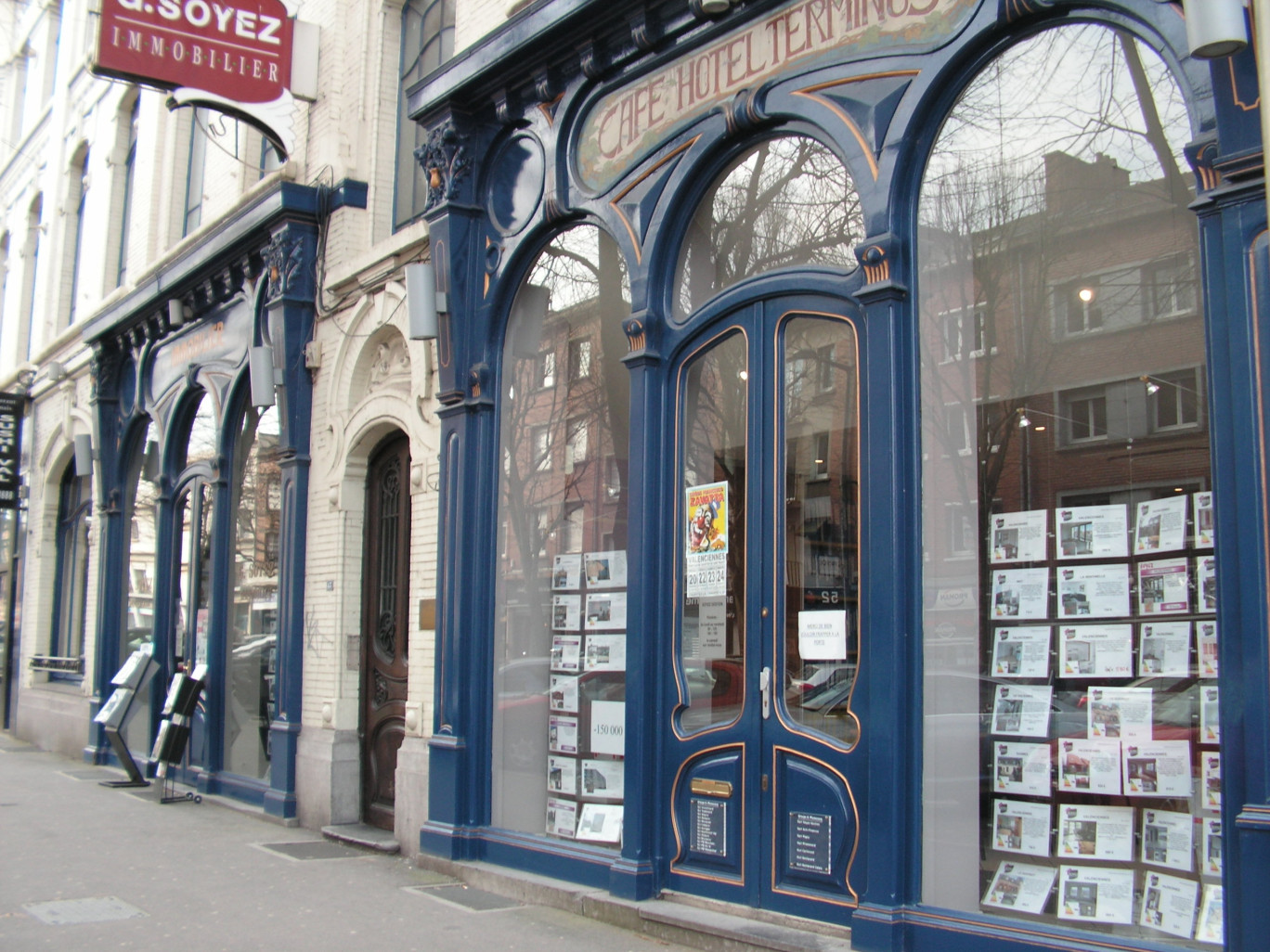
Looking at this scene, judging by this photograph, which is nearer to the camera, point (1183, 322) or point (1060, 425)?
point (1183, 322)

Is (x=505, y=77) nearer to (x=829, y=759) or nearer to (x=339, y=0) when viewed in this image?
(x=339, y=0)

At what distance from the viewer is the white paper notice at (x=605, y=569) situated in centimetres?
768

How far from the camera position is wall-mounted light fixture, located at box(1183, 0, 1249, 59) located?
4301 millimetres

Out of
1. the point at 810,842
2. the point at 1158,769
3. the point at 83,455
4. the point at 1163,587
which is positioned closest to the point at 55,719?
the point at 83,455

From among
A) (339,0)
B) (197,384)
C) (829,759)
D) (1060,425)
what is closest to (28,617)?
(197,384)

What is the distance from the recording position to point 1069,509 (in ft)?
17.3

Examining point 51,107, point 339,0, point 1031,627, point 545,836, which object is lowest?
point 545,836

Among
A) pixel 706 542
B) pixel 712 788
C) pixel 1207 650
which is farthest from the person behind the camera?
pixel 706 542

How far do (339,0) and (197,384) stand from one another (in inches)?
182

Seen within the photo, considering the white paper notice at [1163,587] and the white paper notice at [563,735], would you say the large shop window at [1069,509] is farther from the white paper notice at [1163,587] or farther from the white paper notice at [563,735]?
the white paper notice at [563,735]

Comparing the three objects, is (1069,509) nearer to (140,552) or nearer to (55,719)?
(140,552)

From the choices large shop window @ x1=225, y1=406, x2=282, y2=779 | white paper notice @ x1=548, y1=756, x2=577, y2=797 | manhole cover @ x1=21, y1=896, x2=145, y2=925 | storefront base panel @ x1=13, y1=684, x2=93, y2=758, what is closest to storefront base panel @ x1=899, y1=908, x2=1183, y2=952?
white paper notice @ x1=548, y1=756, x2=577, y2=797

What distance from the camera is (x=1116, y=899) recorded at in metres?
4.89

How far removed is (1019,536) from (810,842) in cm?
188
